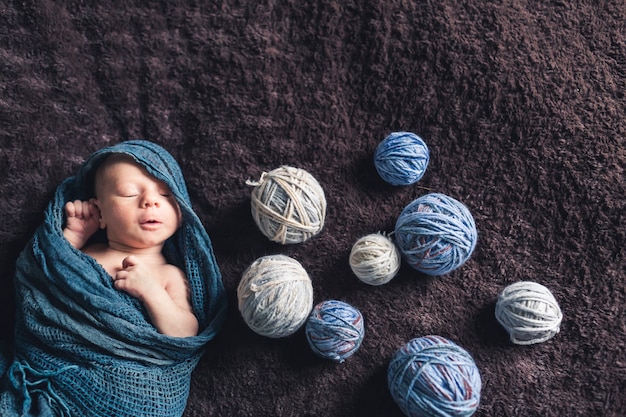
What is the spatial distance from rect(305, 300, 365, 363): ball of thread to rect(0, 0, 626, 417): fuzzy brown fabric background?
3.5 inches

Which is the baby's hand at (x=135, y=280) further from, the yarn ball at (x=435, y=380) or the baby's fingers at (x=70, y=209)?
the yarn ball at (x=435, y=380)

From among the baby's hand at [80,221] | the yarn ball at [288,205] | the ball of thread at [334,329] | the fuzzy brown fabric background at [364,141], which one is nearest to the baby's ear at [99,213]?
the baby's hand at [80,221]

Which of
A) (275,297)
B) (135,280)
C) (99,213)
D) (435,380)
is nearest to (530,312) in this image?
(435,380)

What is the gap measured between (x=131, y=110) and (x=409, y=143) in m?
0.63

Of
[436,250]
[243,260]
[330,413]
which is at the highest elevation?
[436,250]

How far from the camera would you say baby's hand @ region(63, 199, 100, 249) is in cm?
130

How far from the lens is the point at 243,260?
1.36 meters

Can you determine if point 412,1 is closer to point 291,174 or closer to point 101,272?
point 291,174

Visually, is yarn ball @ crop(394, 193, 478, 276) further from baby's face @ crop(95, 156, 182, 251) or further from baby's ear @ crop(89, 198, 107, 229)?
baby's ear @ crop(89, 198, 107, 229)

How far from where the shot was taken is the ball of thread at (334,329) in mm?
1198

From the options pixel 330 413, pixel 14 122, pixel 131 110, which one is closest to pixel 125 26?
pixel 131 110

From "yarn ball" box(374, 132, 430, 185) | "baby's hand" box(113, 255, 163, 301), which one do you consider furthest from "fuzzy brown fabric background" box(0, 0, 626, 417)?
"baby's hand" box(113, 255, 163, 301)

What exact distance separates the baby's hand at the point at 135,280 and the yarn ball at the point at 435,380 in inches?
20.3

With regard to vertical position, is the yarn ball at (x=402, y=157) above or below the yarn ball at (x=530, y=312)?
above
